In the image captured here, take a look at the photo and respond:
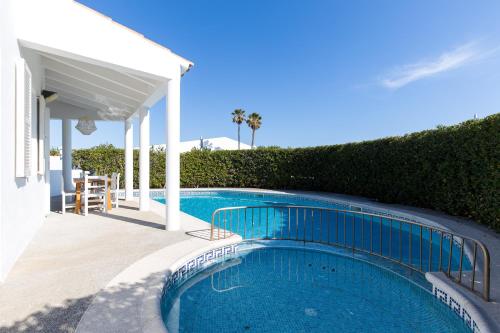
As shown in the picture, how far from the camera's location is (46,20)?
5141 millimetres

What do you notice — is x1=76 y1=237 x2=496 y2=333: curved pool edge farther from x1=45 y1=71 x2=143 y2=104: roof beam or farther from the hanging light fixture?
the hanging light fixture

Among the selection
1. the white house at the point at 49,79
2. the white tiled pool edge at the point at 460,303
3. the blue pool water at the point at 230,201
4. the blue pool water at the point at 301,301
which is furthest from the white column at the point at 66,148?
the white tiled pool edge at the point at 460,303

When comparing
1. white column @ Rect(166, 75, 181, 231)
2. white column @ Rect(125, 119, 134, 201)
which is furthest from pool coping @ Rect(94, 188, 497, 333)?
white column @ Rect(125, 119, 134, 201)

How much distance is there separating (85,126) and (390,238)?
12.8 m

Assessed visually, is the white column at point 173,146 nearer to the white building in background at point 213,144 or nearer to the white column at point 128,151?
the white column at point 128,151

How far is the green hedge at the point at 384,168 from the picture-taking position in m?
8.78

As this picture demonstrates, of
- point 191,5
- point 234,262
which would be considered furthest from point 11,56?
point 191,5

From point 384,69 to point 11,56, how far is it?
71.2 ft

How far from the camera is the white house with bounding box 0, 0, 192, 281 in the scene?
14.5 ft

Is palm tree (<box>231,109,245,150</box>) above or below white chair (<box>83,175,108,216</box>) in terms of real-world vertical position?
above

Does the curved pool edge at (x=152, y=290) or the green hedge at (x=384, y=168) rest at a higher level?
the green hedge at (x=384, y=168)

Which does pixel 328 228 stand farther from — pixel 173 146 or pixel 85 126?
pixel 85 126

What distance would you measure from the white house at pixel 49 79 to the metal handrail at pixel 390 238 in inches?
115

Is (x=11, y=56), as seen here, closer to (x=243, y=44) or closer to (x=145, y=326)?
(x=145, y=326)
